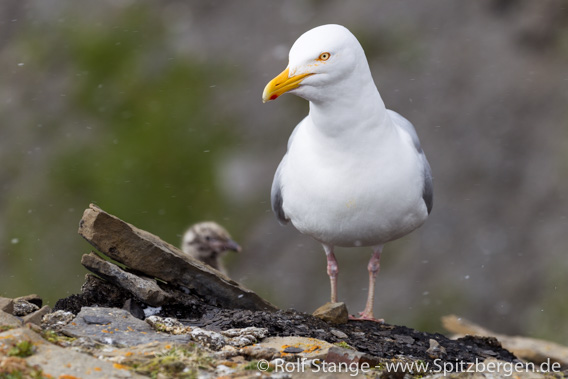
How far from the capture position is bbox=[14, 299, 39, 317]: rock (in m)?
5.06

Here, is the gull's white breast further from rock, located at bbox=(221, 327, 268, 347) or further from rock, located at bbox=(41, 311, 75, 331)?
rock, located at bbox=(41, 311, 75, 331)

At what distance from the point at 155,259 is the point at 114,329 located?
1.17 meters

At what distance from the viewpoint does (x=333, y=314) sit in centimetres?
597

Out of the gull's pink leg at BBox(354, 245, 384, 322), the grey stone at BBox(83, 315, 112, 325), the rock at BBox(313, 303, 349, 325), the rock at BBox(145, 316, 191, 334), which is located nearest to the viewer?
the grey stone at BBox(83, 315, 112, 325)

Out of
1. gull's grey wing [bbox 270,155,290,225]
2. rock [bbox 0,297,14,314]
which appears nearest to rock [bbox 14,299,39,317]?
rock [bbox 0,297,14,314]

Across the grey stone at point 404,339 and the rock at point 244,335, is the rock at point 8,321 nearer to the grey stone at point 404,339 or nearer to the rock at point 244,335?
the rock at point 244,335

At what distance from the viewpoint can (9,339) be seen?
3.84 m

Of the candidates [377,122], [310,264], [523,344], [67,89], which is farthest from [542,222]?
[67,89]

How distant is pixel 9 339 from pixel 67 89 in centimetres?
1336

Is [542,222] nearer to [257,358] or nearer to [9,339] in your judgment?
[257,358]

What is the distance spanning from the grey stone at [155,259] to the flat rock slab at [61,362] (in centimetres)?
167

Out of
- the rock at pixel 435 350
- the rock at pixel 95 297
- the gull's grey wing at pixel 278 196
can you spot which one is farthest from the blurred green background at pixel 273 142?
the rock at pixel 95 297

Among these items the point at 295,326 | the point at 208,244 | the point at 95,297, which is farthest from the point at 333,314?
the point at 208,244

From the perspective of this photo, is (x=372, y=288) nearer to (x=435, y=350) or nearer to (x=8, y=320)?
(x=435, y=350)
